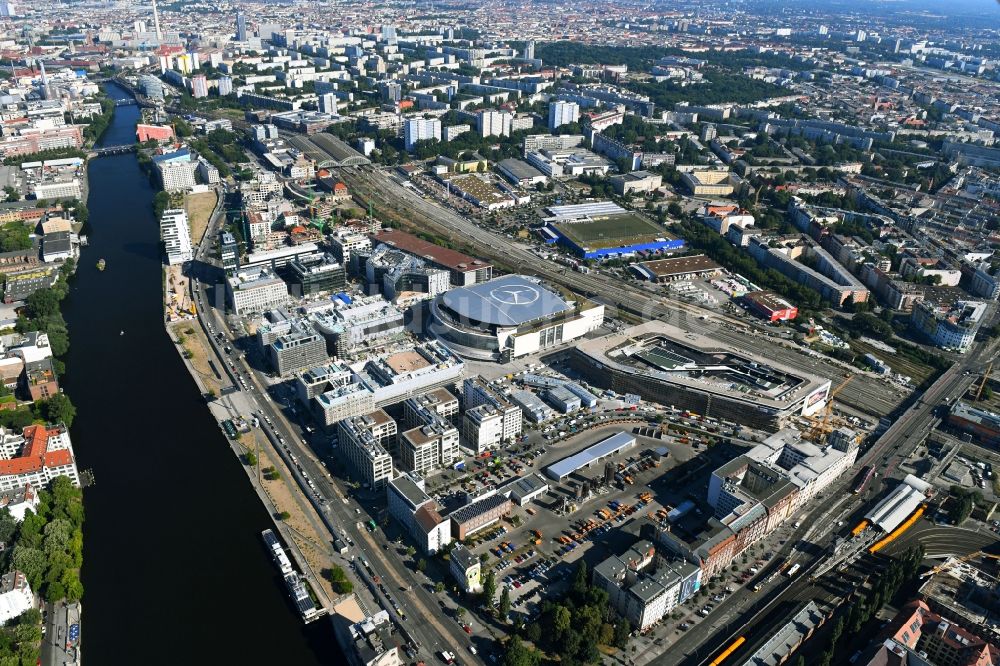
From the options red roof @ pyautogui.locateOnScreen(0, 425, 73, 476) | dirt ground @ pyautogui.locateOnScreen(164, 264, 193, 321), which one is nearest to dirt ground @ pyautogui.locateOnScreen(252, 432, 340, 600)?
red roof @ pyautogui.locateOnScreen(0, 425, 73, 476)

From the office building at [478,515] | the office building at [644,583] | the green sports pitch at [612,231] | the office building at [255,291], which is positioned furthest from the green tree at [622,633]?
the green sports pitch at [612,231]

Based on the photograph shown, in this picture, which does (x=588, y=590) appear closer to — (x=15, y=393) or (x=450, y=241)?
(x=15, y=393)

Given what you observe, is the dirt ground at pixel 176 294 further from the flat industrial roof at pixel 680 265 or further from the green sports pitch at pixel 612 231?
the flat industrial roof at pixel 680 265

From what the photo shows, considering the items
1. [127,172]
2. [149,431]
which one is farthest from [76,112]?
[149,431]

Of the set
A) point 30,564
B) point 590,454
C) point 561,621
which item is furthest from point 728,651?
point 30,564

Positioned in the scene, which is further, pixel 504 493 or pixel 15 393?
pixel 15 393

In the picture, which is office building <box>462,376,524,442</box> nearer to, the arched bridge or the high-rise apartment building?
the high-rise apartment building
